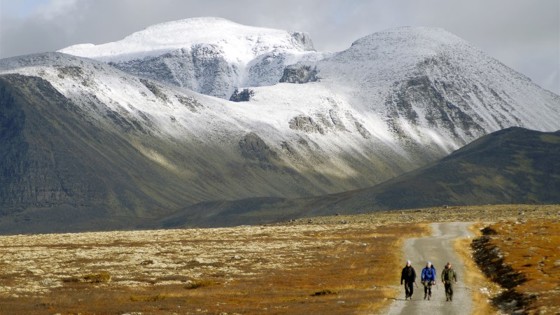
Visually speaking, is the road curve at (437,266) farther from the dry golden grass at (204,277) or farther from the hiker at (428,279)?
the dry golden grass at (204,277)

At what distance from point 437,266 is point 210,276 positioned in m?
16.2

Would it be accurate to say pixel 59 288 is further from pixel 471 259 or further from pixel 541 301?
pixel 471 259

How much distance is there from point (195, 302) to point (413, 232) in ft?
219

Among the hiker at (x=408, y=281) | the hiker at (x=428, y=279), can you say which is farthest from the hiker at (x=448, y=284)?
the hiker at (x=408, y=281)

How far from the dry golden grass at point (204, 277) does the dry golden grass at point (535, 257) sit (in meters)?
7.71

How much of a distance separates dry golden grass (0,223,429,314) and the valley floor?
0.06 m

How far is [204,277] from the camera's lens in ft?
219

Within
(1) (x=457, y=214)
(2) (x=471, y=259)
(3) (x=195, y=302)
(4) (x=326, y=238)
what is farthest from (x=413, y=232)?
(3) (x=195, y=302)

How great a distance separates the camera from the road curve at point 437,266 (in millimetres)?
48688

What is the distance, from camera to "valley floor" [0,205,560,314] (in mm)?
50688

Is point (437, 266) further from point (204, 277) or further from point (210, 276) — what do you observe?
point (204, 277)

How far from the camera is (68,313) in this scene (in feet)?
155

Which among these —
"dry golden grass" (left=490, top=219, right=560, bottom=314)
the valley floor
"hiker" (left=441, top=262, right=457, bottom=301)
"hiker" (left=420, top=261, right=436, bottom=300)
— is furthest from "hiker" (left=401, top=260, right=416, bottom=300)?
"dry golden grass" (left=490, top=219, right=560, bottom=314)

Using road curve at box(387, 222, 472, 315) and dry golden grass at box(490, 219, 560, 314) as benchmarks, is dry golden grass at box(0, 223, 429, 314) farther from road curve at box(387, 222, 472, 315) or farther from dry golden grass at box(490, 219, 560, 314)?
dry golden grass at box(490, 219, 560, 314)
